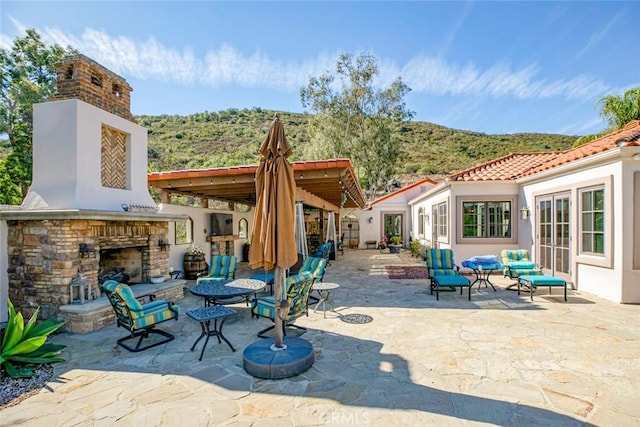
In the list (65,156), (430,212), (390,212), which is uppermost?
(65,156)

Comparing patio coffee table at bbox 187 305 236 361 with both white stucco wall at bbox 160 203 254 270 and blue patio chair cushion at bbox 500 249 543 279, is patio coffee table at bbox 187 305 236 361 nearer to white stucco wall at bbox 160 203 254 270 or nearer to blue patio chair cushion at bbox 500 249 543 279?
white stucco wall at bbox 160 203 254 270

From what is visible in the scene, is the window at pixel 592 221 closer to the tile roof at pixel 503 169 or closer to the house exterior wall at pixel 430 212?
the tile roof at pixel 503 169

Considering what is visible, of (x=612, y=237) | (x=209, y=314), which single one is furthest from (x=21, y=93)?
(x=612, y=237)

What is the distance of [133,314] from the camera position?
14.3 ft

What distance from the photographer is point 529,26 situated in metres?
10.0

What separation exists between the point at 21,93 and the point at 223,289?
14.7 meters

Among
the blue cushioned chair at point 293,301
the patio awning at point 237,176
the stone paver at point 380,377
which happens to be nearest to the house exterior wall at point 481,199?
the patio awning at point 237,176

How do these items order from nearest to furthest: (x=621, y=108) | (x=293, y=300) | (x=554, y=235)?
(x=293, y=300) → (x=554, y=235) → (x=621, y=108)

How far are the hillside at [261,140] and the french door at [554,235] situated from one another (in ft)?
76.5

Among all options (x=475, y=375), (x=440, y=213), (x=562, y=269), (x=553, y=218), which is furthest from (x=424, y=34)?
(x=475, y=375)

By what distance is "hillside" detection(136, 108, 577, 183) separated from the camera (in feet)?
108

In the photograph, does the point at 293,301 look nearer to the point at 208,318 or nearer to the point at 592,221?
the point at 208,318

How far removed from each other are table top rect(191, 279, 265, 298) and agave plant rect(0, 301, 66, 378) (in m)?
2.07

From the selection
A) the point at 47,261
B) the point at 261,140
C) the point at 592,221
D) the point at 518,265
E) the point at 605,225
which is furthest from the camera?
the point at 261,140
